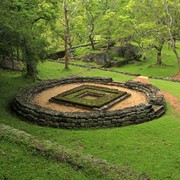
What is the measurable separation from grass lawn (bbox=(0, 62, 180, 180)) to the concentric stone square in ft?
9.69

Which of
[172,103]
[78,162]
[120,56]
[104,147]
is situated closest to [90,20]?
[120,56]

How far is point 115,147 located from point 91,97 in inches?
298

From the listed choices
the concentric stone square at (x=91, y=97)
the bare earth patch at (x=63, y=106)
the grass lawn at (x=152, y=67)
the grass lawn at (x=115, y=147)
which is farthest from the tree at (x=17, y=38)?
the grass lawn at (x=152, y=67)

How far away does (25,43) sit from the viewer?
14.9 meters

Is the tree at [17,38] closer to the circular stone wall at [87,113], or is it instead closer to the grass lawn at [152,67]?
the circular stone wall at [87,113]

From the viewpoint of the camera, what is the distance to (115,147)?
11.2 metres

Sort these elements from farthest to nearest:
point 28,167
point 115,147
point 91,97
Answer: point 91,97, point 115,147, point 28,167

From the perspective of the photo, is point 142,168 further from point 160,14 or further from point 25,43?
point 160,14

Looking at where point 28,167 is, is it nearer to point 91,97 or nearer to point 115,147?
point 115,147

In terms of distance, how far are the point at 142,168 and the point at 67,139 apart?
386 centimetres

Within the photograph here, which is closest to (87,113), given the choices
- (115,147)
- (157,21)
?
(115,147)

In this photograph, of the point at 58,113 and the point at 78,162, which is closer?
the point at 78,162

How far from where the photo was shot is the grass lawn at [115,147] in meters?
8.25

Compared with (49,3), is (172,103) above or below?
below
